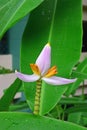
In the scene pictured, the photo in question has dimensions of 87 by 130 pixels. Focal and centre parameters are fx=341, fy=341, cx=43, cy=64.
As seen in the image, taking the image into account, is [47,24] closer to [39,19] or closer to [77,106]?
[39,19]

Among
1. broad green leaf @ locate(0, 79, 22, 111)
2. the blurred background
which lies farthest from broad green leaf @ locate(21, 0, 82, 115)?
the blurred background

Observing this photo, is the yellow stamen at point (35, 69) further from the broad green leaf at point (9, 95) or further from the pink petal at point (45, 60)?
the broad green leaf at point (9, 95)

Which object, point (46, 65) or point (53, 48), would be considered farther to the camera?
point (53, 48)

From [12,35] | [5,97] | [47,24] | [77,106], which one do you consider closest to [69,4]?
[47,24]

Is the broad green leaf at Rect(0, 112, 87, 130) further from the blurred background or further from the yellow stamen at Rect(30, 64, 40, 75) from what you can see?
the blurred background

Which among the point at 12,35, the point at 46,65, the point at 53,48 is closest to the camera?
the point at 46,65

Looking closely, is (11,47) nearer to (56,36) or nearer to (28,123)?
(56,36)

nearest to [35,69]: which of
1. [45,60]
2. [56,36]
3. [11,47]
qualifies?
[45,60]
